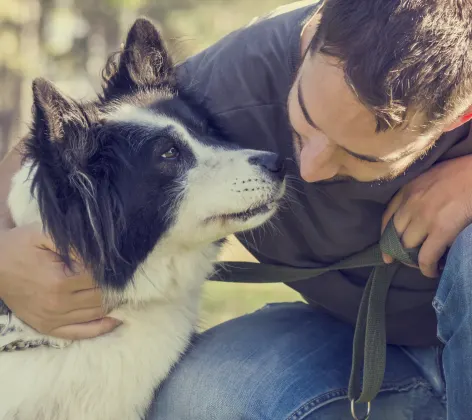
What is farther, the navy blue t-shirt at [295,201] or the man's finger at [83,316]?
the navy blue t-shirt at [295,201]

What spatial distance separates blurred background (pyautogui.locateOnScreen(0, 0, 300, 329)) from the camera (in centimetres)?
444

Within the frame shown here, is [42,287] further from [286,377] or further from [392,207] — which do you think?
[392,207]

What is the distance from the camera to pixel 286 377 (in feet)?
7.12

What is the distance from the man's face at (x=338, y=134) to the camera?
1760 mm

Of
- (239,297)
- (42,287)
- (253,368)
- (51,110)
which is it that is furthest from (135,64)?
(239,297)

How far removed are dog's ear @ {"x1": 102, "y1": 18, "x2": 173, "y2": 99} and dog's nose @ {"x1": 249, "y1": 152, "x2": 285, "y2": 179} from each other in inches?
19.8

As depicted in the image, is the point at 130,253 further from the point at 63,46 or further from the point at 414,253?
the point at 63,46

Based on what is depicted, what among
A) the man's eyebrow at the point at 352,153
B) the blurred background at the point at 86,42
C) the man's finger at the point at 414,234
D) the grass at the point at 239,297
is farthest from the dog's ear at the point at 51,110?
the grass at the point at 239,297

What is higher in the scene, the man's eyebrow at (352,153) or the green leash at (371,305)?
the man's eyebrow at (352,153)

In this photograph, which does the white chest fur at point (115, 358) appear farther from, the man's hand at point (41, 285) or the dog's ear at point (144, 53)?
the dog's ear at point (144, 53)

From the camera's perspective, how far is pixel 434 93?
5.63ft

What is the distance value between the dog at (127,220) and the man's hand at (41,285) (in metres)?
0.04

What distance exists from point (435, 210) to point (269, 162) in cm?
50

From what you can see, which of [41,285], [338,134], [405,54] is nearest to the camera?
[405,54]
